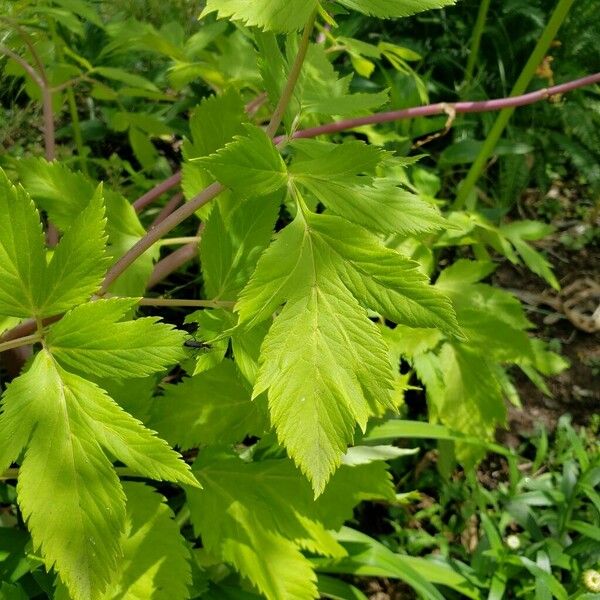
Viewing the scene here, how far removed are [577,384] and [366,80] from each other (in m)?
1.27

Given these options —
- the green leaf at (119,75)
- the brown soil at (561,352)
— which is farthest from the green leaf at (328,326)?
the brown soil at (561,352)

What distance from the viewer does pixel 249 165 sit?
760 mm

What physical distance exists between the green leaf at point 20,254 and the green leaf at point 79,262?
15 mm

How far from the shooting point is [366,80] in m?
2.24

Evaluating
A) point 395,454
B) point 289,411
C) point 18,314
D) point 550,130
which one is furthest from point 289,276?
point 550,130

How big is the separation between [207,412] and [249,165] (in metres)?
0.56

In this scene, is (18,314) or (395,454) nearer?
(18,314)

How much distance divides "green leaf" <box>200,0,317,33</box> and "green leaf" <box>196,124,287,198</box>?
115 millimetres

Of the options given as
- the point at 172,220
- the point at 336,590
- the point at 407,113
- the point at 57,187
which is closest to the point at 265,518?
the point at 336,590

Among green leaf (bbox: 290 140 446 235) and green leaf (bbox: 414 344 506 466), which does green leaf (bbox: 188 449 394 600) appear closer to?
green leaf (bbox: 414 344 506 466)

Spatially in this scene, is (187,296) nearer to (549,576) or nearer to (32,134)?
(32,134)

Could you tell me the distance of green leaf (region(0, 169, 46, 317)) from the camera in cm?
71

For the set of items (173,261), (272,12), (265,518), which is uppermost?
(272,12)

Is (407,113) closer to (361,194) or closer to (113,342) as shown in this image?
(361,194)
